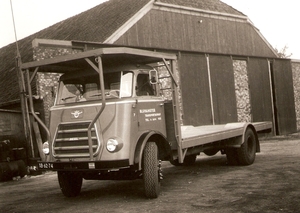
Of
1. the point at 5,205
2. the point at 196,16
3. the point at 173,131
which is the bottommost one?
the point at 5,205

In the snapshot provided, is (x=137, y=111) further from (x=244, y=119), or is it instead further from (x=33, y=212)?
(x=244, y=119)

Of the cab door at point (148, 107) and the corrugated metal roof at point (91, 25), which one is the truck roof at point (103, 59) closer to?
the cab door at point (148, 107)

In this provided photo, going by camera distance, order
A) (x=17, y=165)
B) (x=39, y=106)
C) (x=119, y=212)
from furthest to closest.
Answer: (x=39, y=106)
(x=17, y=165)
(x=119, y=212)

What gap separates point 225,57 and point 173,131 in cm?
1296

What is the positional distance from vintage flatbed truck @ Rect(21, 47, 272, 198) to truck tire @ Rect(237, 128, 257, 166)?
2.22 meters

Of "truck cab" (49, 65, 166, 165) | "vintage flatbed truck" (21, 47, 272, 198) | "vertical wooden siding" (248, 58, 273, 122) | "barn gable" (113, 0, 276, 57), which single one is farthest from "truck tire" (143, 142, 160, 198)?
"vertical wooden siding" (248, 58, 273, 122)

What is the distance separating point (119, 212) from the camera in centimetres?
664

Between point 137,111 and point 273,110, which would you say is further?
A: point 273,110

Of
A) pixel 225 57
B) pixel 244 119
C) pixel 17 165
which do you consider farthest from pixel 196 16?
pixel 17 165

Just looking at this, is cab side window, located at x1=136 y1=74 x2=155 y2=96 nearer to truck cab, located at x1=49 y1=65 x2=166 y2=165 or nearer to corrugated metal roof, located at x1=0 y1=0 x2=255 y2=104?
truck cab, located at x1=49 y1=65 x2=166 y2=165

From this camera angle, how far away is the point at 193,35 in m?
20.2

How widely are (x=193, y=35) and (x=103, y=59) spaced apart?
13013 mm

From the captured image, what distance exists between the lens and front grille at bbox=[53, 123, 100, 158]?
7.24m

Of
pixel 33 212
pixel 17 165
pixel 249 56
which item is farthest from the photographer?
pixel 249 56
